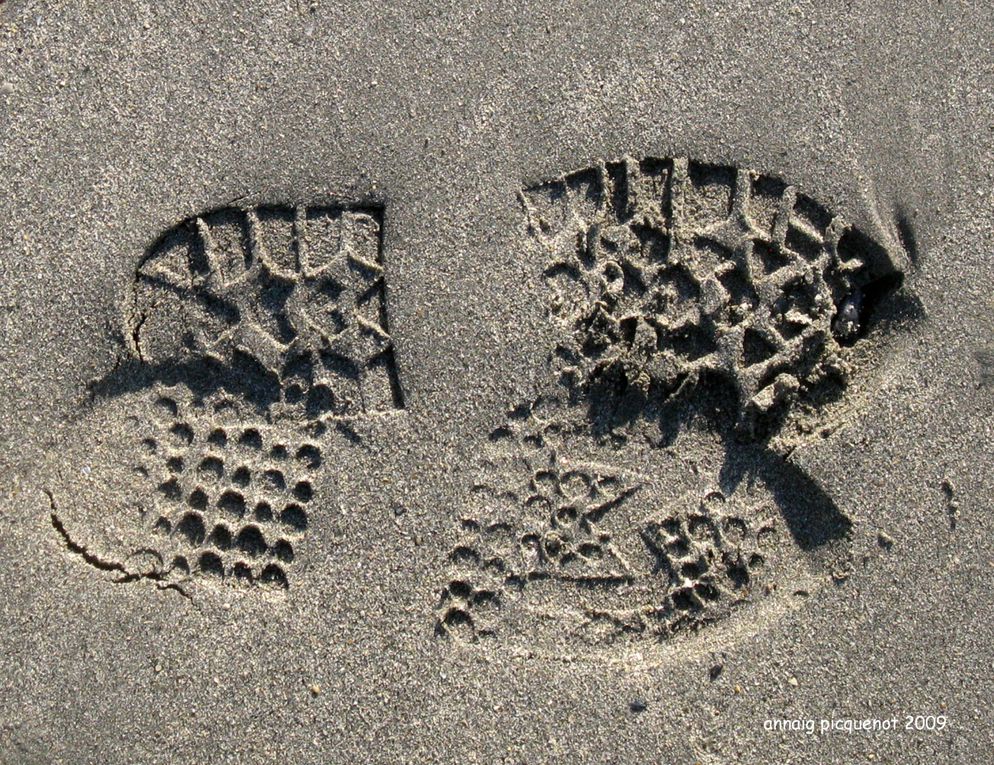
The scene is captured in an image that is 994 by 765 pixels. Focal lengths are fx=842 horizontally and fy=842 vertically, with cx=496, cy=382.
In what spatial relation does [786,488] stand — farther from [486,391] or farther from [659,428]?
[486,391]

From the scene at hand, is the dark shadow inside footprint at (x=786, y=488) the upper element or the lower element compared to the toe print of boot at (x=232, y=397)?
lower

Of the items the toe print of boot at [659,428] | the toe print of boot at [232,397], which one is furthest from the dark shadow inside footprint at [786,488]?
the toe print of boot at [232,397]

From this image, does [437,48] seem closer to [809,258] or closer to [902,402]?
[809,258]

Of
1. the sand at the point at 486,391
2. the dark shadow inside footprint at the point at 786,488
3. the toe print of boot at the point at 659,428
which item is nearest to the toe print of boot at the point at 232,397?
the sand at the point at 486,391

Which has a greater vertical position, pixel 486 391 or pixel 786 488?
pixel 486 391

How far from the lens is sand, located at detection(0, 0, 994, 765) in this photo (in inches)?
67.0

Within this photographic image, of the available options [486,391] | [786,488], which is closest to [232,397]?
[486,391]

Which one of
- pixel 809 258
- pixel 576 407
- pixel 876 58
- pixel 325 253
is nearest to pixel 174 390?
pixel 325 253

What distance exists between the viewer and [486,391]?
1.71 m

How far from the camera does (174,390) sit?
174cm

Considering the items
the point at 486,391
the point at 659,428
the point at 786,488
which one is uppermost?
the point at 486,391

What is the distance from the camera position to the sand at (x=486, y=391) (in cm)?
170

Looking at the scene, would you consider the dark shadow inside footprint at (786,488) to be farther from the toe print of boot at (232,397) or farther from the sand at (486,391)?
the toe print of boot at (232,397)

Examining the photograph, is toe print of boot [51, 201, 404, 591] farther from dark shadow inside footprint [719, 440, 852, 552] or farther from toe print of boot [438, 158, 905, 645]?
dark shadow inside footprint [719, 440, 852, 552]
